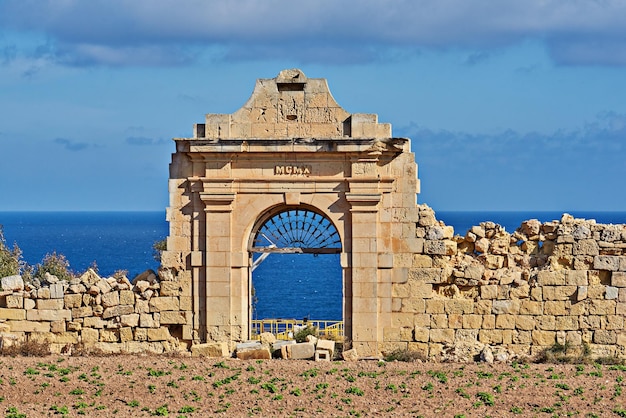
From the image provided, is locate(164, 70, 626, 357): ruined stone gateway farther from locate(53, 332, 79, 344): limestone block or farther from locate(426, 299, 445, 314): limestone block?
locate(53, 332, 79, 344): limestone block

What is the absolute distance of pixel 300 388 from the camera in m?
19.0

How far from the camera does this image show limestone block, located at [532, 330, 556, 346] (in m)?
21.9

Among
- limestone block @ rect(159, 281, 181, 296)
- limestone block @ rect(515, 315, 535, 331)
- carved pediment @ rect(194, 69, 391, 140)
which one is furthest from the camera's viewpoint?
limestone block @ rect(159, 281, 181, 296)

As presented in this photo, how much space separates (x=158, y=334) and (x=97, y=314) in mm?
1207

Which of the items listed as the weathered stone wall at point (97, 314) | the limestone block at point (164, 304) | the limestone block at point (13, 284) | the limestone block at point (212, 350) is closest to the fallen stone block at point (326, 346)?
the limestone block at point (212, 350)

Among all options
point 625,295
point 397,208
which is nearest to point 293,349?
point 397,208

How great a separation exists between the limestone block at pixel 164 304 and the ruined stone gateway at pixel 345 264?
0.09ft

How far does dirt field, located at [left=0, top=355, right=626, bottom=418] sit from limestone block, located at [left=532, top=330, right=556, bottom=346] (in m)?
1.02

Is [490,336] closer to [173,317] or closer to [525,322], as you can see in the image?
[525,322]

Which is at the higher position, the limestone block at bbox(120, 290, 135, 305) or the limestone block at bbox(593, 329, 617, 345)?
the limestone block at bbox(120, 290, 135, 305)

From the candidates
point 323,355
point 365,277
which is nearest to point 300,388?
point 323,355

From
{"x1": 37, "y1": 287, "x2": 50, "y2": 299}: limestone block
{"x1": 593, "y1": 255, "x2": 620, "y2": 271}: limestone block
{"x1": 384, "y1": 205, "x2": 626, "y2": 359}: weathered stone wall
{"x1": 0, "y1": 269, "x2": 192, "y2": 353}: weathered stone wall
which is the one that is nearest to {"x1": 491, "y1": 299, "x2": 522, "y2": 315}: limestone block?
{"x1": 384, "y1": 205, "x2": 626, "y2": 359}: weathered stone wall

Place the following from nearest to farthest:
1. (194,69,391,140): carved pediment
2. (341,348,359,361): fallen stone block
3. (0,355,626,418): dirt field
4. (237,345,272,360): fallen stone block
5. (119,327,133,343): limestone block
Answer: (0,355,626,418): dirt field
(237,345,272,360): fallen stone block
(341,348,359,361): fallen stone block
(194,69,391,140): carved pediment
(119,327,133,343): limestone block

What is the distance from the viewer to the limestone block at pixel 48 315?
73.7 ft
